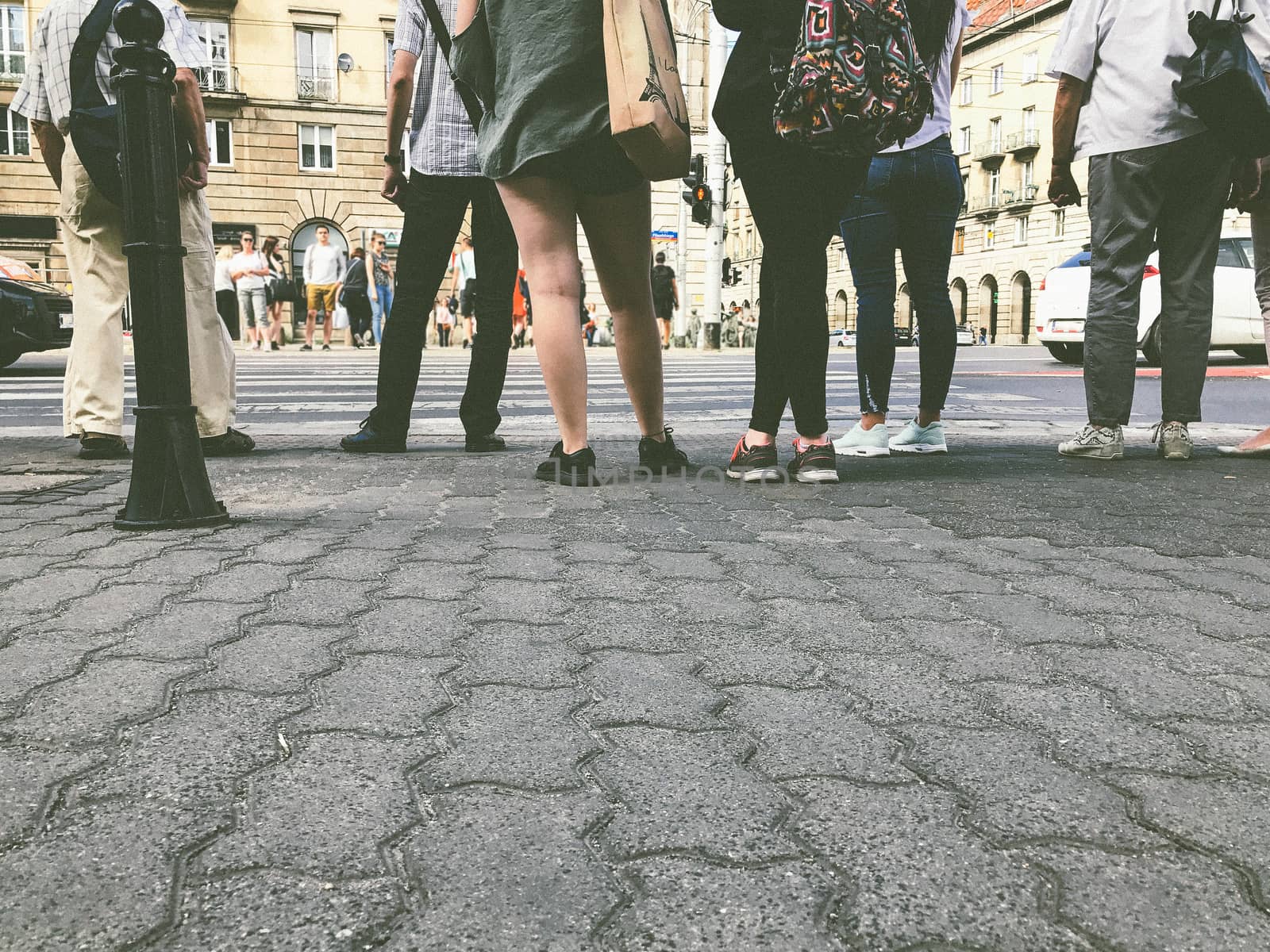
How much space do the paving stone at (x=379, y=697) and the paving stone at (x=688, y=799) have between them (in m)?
0.27

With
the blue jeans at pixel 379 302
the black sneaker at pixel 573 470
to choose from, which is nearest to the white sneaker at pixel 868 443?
the black sneaker at pixel 573 470

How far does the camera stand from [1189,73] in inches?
159

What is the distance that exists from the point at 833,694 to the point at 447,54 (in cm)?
276

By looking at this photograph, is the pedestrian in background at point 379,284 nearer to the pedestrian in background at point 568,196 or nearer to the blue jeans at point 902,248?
the blue jeans at point 902,248

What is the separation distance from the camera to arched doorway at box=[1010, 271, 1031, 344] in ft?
179

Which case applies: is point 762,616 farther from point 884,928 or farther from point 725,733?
point 884,928

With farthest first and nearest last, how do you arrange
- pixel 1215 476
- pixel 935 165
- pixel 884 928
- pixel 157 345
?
1. pixel 935 165
2. pixel 1215 476
3. pixel 157 345
4. pixel 884 928

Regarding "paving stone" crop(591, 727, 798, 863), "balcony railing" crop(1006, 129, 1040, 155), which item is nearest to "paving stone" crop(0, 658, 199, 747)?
"paving stone" crop(591, 727, 798, 863)

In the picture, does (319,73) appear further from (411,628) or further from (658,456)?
(411,628)

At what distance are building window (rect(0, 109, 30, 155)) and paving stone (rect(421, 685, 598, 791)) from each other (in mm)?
34846

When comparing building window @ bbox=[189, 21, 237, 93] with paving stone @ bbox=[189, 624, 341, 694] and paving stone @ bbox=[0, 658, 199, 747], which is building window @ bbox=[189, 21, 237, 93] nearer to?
paving stone @ bbox=[189, 624, 341, 694]

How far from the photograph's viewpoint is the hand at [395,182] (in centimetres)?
442

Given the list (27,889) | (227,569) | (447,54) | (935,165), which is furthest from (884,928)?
(935,165)

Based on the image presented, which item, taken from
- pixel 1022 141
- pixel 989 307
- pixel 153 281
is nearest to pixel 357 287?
pixel 153 281
